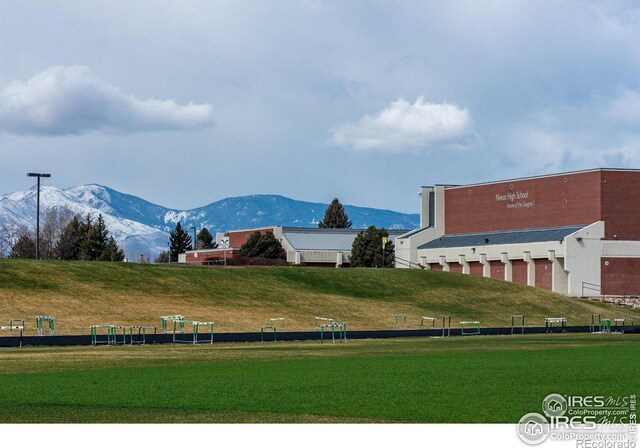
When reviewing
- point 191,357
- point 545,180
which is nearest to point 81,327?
point 191,357

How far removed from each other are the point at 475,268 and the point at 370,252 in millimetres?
25532

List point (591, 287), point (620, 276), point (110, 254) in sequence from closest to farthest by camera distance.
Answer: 1. point (591, 287)
2. point (620, 276)
3. point (110, 254)

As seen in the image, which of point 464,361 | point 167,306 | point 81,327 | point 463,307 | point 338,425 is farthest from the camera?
point 463,307

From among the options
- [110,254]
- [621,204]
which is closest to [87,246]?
[110,254]

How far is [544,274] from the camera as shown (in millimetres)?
118375

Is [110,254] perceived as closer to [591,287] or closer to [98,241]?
[98,241]

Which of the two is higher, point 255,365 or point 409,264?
point 409,264

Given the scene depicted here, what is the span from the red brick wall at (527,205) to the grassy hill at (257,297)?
1651 centimetres

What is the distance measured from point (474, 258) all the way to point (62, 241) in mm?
71509

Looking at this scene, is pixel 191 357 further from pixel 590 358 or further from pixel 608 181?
pixel 608 181

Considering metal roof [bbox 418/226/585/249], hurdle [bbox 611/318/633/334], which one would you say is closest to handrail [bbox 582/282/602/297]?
metal roof [bbox 418/226/585/249]

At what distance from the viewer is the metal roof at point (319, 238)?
163250mm

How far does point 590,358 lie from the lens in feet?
128

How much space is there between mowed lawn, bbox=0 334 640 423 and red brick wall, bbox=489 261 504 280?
7905 cm
